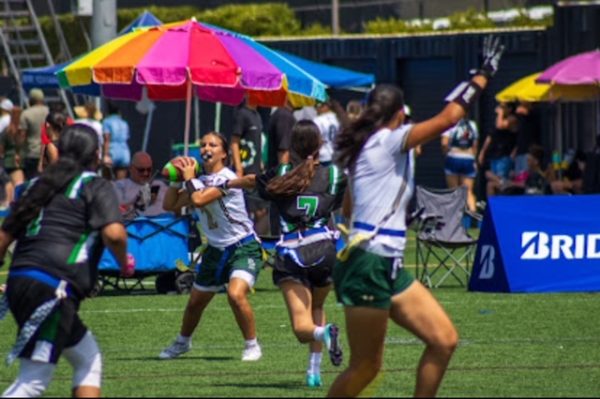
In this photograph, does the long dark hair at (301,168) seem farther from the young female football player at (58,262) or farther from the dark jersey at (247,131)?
the dark jersey at (247,131)

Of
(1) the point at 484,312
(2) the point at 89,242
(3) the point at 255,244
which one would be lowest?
(1) the point at 484,312

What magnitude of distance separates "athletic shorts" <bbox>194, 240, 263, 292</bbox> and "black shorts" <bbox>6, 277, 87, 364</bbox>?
387 cm

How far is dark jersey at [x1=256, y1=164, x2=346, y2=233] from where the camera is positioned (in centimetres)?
1200

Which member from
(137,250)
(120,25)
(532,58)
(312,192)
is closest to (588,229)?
(137,250)

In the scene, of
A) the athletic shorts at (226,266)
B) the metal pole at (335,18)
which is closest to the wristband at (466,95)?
the athletic shorts at (226,266)

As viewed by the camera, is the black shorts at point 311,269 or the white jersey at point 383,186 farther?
the black shorts at point 311,269

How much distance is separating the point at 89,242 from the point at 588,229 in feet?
31.0

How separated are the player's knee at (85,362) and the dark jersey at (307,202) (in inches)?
116

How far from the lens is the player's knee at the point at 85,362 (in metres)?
9.22

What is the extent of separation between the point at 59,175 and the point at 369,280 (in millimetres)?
1692

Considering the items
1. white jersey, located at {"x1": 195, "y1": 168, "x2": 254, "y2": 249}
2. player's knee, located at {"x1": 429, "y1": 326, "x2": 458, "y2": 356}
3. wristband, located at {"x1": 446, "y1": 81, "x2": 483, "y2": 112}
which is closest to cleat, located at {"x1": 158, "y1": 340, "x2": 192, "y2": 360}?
white jersey, located at {"x1": 195, "y1": 168, "x2": 254, "y2": 249}

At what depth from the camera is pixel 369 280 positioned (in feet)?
30.4

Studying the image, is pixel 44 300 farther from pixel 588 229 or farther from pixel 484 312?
pixel 588 229

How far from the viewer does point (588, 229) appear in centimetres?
1781
